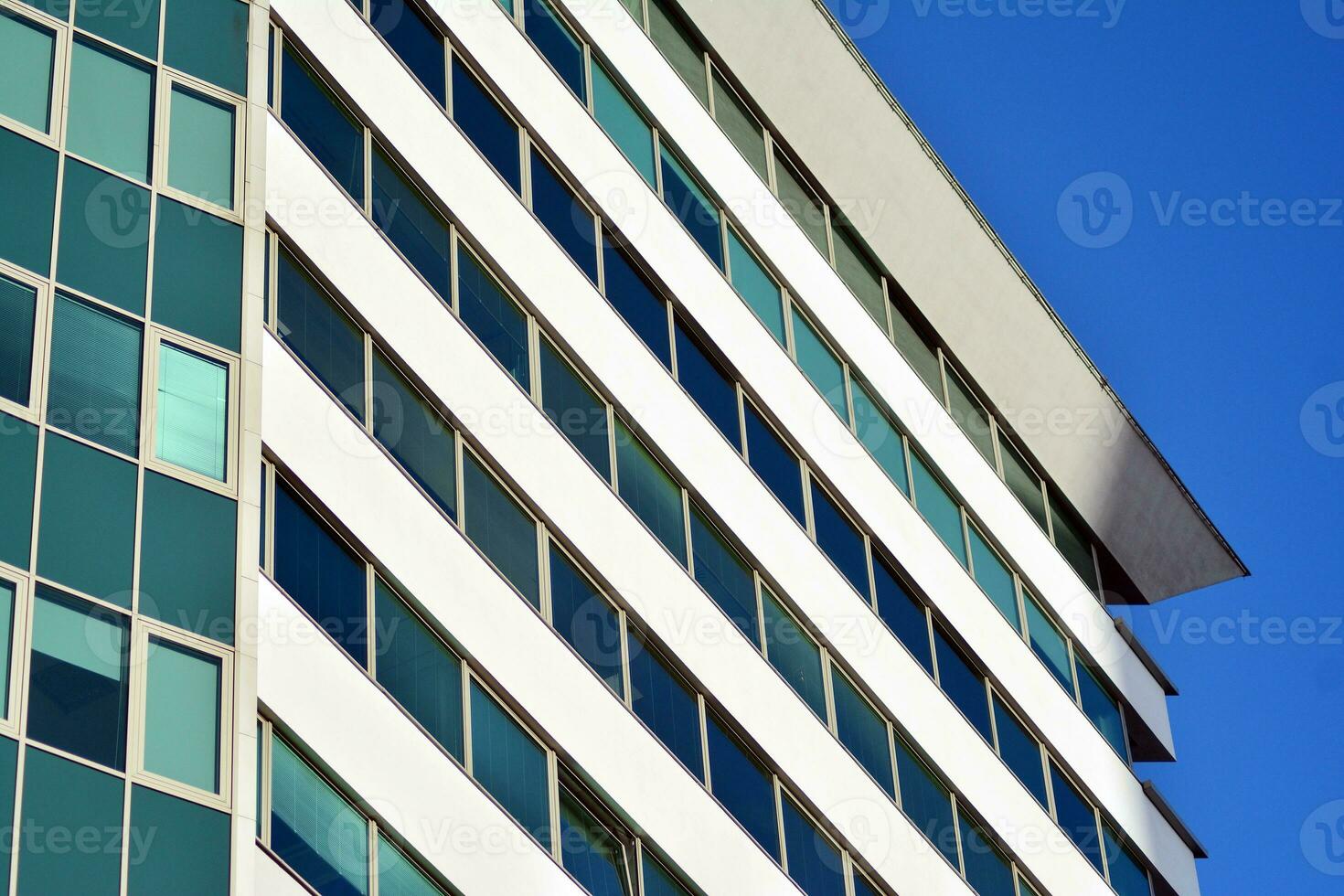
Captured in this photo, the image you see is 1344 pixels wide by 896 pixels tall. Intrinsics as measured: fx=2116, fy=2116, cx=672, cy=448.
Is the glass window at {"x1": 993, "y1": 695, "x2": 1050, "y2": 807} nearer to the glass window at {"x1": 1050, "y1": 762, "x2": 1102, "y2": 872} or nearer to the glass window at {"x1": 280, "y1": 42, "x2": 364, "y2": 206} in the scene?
the glass window at {"x1": 1050, "y1": 762, "x2": 1102, "y2": 872}

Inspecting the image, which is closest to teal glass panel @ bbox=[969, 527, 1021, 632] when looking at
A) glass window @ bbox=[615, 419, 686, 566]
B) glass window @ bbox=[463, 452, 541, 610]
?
glass window @ bbox=[615, 419, 686, 566]

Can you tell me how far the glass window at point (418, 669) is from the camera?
816 inches

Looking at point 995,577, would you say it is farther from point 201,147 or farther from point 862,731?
point 201,147

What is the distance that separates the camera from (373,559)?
69.2 feet

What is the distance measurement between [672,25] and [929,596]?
9015 mm

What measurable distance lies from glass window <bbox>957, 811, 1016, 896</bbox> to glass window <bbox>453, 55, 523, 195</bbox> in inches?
425

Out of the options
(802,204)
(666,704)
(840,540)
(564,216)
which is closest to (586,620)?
(666,704)

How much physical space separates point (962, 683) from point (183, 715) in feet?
52.1

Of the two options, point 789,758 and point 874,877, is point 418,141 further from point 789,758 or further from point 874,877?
point 874,877

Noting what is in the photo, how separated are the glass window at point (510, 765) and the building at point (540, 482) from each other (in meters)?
0.06

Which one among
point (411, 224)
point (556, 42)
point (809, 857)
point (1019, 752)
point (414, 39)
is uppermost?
point (556, 42)

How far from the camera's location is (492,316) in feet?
80.2

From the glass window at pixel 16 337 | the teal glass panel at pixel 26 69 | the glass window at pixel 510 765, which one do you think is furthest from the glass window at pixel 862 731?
the teal glass panel at pixel 26 69

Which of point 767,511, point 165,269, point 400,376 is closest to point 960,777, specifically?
point 767,511
